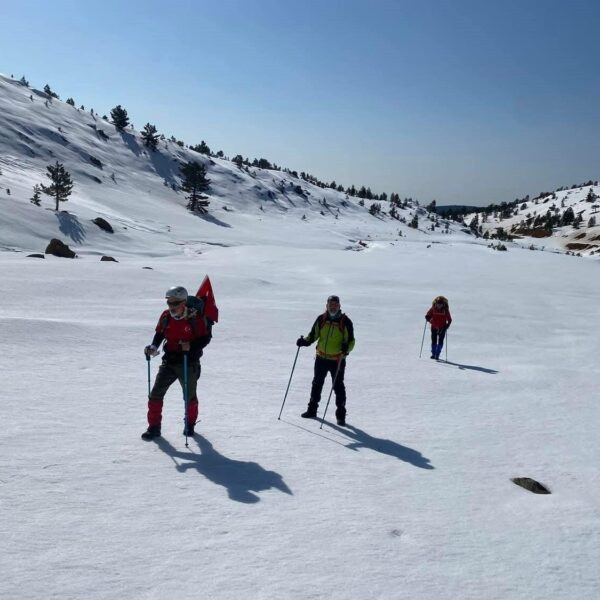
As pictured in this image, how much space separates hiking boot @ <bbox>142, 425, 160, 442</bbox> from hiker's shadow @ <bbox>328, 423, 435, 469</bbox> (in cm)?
278

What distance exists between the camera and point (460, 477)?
21.2ft

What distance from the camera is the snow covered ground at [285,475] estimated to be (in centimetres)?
408

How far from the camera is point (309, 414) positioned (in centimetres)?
852

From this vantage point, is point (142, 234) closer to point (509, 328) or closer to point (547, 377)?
point (509, 328)

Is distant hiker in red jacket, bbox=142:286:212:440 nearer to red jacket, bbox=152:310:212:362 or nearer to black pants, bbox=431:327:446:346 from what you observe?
red jacket, bbox=152:310:212:362

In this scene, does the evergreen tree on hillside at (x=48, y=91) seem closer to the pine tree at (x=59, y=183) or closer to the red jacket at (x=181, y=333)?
the pine tree at (x=59, y=183)

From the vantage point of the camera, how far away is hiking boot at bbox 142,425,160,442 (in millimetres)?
6613

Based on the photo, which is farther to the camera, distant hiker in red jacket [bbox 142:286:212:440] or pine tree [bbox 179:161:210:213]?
pine tree [bbox 179:161:210:213]

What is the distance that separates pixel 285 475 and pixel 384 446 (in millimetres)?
2096

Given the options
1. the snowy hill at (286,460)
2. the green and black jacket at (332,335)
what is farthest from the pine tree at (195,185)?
the green and black jacket at (332,335)

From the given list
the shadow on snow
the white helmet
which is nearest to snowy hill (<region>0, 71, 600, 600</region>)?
the white helmet

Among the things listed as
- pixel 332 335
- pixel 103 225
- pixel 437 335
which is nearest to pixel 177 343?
pixel 332 335

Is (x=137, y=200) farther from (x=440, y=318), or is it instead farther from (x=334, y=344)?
(x=334, y=344)

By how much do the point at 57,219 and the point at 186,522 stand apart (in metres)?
40.2
